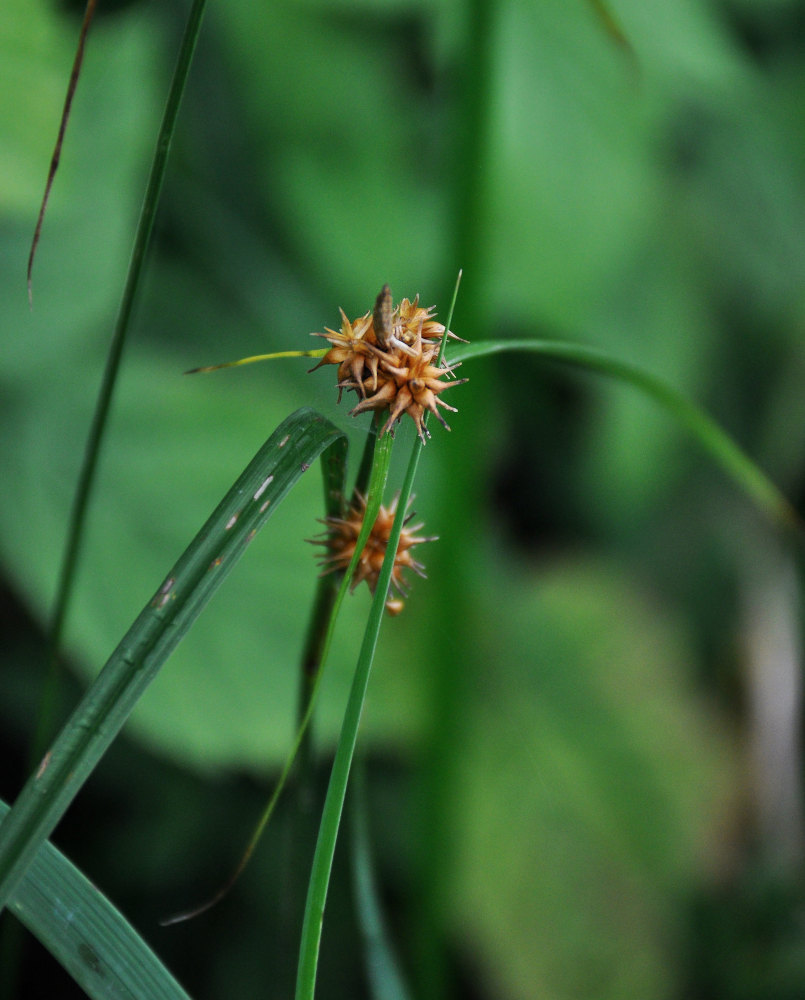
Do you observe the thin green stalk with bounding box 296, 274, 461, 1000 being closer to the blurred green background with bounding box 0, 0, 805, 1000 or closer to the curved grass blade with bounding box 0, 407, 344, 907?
the curved grass blade with bounding box 0, 407, 344, 907

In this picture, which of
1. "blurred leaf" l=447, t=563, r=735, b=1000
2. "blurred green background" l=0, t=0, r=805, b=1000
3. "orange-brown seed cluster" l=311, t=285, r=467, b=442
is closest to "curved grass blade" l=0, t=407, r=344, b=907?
"orange-brown seed cluster" l=311, t=285, r=467, b=442

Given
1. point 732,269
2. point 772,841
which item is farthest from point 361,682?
point 732,269

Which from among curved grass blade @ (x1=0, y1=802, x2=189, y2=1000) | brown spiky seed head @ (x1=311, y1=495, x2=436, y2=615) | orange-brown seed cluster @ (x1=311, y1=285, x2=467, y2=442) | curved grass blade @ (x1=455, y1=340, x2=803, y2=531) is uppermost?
curved grass blade @ (x1=455, y1=340, x2=803, y2=531)

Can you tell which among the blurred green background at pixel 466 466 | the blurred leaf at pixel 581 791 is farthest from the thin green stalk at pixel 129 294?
the blurred leaf at pixel 581 791

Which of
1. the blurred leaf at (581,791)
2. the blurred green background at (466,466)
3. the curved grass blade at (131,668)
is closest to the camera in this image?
the curved grass blade at (131,668)

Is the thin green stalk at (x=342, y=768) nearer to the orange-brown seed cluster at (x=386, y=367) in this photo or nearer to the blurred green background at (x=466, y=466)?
the orange-brown seed cluster at (x=386, y=367)

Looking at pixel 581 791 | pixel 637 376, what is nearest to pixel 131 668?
pixel 637 376

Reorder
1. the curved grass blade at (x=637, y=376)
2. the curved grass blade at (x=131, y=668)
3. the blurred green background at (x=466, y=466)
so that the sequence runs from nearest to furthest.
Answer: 1. the curved grass blade at (x=131, y=668)
2. the curved grass blade at (x=637, y=376)
3. the blurred green background at (x=466, y=466)

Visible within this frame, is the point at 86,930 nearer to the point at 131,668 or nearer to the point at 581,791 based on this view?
the point at 131,668
